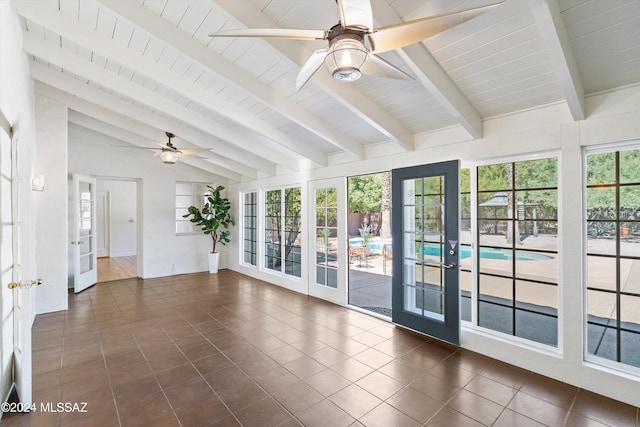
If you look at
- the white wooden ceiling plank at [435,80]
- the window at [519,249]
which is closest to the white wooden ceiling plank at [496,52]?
the white wooden ceiling plank at [435,80]

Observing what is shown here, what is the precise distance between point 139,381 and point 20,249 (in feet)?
4.83

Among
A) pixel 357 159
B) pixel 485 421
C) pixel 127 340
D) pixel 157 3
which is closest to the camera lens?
pixel 485 421

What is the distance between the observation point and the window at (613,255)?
2.47 meters

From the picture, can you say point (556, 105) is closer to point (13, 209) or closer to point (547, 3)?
point (547, 3)

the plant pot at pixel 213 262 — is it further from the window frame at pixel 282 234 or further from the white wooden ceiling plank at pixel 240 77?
the white wooden ceiling plank at pixel 240 77

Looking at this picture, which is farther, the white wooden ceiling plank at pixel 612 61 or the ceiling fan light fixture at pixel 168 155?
the ceiling fan light fixture at pixel 168 155

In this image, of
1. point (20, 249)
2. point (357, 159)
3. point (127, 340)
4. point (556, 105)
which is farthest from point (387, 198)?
point (20, 249)

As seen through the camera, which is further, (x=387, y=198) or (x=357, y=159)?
(x=387, y=198)

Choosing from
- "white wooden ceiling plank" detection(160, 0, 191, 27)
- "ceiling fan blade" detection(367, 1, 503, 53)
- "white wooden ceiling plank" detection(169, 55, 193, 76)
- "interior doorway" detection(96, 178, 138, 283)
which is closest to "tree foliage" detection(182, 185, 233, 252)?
"interior doorway" detection(96, 178, 138, 283)

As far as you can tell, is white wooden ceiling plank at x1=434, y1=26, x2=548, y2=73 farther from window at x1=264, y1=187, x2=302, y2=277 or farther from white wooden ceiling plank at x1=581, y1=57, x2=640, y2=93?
window at x1=264, y1=187, x2=302, y2=277

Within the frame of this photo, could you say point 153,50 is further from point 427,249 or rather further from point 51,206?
point 427,249

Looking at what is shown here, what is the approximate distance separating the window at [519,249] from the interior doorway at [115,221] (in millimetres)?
9809

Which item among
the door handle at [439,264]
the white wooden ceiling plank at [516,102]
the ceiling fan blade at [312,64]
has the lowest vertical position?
the door handle at [439,264]

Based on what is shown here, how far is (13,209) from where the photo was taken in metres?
2.23
